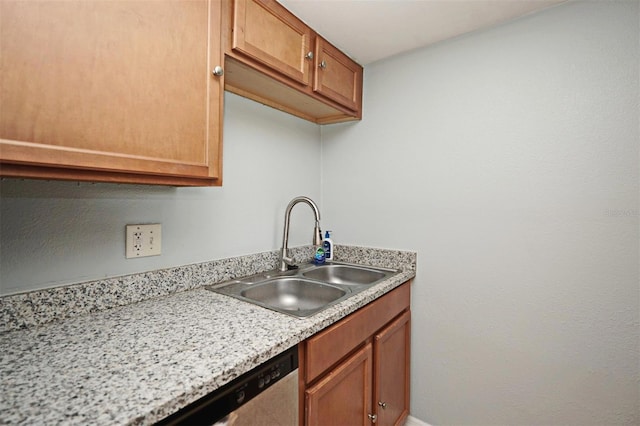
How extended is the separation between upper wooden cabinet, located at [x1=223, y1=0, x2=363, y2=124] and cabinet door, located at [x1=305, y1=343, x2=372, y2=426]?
1.19 metres

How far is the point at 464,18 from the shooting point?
137 cm

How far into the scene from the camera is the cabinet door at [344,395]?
95 centimetres

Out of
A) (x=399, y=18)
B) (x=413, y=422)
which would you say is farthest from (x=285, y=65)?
(x=413, y=422)

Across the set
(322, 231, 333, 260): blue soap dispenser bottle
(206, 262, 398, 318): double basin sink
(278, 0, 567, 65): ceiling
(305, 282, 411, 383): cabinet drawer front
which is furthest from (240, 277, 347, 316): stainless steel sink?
(278, 0, 567, 65): ceiling

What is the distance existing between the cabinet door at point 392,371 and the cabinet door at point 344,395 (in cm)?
8

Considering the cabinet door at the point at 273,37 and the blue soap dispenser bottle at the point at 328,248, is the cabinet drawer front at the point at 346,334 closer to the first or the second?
the blue soap dispenser bottle at the point at 328,248

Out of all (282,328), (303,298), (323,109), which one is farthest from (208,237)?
(323,109)

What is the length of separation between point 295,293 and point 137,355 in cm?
84

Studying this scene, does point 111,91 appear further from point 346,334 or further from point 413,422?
point 413,422

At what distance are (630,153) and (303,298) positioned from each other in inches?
58.6

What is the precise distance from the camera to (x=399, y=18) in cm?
136

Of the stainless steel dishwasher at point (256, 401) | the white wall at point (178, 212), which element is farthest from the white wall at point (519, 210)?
the stainless steel dishwasher at point (256, 401)

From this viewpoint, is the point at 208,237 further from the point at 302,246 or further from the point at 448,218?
the point at 448,218

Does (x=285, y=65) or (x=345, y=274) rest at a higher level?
(x=285, y=65)
